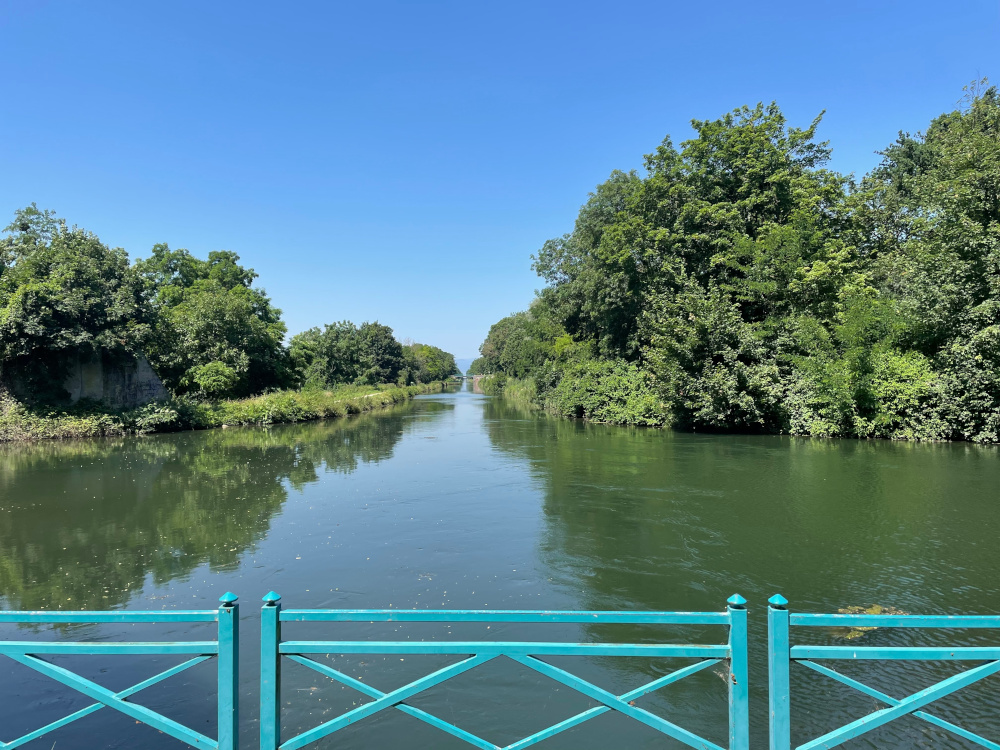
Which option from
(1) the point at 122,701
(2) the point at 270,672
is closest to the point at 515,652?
(2) the point at 270,672

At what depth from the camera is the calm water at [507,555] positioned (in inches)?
188

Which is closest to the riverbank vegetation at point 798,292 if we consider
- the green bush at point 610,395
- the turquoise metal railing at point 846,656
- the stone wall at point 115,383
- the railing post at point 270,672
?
the green bush at point 610,395

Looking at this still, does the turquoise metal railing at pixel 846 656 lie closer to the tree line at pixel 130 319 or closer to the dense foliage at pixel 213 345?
the tree line at pixel 130 319

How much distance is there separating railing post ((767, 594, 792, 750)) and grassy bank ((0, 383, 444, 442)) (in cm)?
3046

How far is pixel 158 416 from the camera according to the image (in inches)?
1076

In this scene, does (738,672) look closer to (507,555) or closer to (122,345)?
(507,555)

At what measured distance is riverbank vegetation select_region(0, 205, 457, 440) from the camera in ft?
79.4

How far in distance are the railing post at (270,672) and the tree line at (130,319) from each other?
2744 centimetres

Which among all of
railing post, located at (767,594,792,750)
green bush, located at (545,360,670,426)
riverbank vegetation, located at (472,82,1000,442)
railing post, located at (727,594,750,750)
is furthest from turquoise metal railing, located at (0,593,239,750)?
green bush, located at (545,360,670,426)

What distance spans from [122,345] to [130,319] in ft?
4.87

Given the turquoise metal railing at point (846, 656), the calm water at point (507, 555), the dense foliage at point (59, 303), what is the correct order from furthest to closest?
the dense foliage at point (59, 303) < the calm water at point (507, 555) < the turquoise metal railing at point (846, 656)

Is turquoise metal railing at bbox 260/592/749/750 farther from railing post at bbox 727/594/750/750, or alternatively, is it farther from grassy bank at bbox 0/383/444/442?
grassy bank at bbox 0/383/444/442

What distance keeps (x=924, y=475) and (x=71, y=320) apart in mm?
31967

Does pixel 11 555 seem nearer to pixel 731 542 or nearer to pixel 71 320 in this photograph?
pixel 731 542
